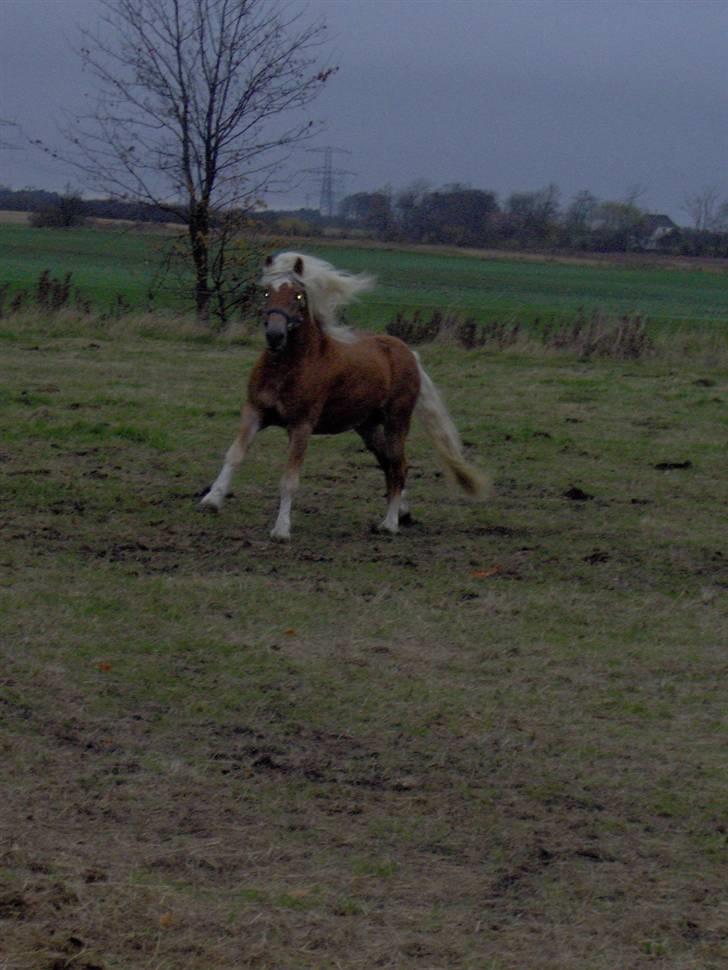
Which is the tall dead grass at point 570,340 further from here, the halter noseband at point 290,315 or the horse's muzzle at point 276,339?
the horse's muzzle at point 276,339

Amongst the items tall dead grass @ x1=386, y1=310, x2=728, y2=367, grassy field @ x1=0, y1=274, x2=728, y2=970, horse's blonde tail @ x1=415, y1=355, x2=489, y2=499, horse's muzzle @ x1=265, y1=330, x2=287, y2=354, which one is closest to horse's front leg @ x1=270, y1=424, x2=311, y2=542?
grassy field @ x1=0, y1=274, x2=728, y2=970

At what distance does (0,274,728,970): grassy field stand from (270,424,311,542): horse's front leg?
0.19 meters

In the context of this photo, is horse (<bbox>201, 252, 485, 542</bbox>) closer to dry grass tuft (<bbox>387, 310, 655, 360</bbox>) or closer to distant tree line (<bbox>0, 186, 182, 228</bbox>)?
dry grass tuft (<bbox>387, 310, 655, 360</bbox>)

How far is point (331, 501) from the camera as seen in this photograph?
9867 mm

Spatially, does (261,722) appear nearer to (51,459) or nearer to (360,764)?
(360,764)

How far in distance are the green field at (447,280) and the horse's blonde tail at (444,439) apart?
12705 millimetres

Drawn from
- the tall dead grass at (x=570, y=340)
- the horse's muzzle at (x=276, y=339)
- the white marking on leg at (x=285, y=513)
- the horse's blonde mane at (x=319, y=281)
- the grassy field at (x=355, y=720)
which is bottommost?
the grassy field at (x=355, y=720)

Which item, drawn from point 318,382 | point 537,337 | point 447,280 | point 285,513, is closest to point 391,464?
point 318,382

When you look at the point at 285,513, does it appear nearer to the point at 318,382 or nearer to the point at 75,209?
the point at 318,382

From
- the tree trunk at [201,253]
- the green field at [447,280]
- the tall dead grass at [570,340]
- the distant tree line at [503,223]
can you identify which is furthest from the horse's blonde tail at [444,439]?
the distant tree line at [503,223]

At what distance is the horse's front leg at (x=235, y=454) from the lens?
8.56 metres

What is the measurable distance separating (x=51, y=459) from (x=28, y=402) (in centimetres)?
259

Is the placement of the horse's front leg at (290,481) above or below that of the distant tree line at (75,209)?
below

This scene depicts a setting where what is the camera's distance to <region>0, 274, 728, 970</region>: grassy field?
3490 mm
